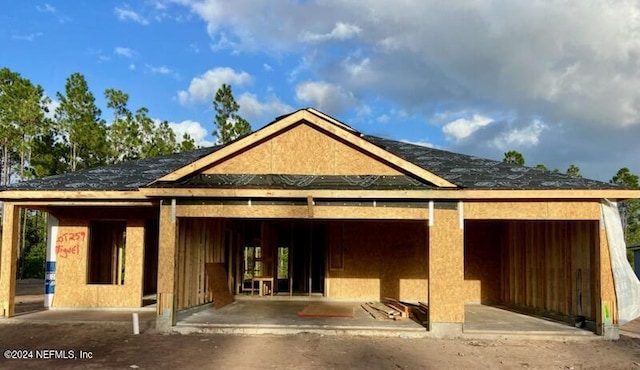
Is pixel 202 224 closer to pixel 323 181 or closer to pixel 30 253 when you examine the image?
pixel 323 181

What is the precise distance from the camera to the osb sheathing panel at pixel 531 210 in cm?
1046

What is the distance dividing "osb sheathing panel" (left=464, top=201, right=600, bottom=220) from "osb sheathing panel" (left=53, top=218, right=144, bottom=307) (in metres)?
8.61

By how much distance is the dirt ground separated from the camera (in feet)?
25.9

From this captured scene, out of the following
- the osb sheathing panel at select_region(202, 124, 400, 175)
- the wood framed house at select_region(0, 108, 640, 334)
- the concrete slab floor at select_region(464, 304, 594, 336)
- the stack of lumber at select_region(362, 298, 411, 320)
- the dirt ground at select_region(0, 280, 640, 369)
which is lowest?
the dirt ground at select_region(0, 280, 640, 369)

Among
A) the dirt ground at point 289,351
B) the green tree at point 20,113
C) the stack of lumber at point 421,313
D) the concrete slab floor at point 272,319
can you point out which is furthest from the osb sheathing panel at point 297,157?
the green tree at point 20,113

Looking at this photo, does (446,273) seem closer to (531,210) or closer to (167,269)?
(531,210)

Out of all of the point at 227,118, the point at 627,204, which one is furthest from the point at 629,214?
the point at 227,118

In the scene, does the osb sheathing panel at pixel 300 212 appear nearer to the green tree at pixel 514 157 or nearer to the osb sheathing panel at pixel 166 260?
the osb sheathing panel at pixel 166 260

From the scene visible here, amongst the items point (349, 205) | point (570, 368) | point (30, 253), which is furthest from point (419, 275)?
point (30, 253)

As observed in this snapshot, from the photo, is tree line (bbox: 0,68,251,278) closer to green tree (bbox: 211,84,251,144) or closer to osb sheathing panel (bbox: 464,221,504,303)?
green tree (bbox: 211,84,251,144)

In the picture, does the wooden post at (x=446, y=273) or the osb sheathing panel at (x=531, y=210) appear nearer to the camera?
the wooden post at (x=446, y=273)

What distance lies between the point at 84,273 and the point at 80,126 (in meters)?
18.0

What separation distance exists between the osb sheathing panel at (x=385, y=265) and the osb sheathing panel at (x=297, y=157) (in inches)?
201

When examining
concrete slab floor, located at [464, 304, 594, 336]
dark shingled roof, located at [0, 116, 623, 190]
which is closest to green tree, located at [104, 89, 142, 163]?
dark shingled roof, located at [0, 116, 623, 190]
